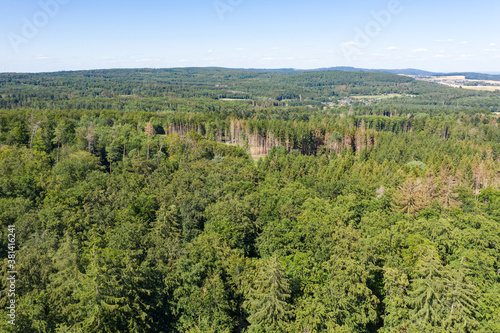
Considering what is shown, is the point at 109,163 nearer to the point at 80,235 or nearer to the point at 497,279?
the point at 80,235

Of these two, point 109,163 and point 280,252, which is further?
point 109,163

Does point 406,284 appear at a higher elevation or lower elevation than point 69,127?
lower

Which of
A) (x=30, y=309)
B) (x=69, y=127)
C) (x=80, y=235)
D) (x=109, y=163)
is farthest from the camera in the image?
(x=69, y=127)

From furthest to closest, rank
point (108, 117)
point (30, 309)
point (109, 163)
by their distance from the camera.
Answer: point (108, 117)
point (109, 163)
point (30, 309)

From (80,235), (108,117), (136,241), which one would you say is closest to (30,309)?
(136,241)

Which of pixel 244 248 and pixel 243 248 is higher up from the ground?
pixel 243 248

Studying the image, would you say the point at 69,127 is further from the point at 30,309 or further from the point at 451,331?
the point at 451,331

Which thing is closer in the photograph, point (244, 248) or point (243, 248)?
point (243, 248)

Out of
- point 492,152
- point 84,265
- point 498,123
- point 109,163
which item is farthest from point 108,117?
point 498,123

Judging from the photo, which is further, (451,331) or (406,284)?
(406,284)
